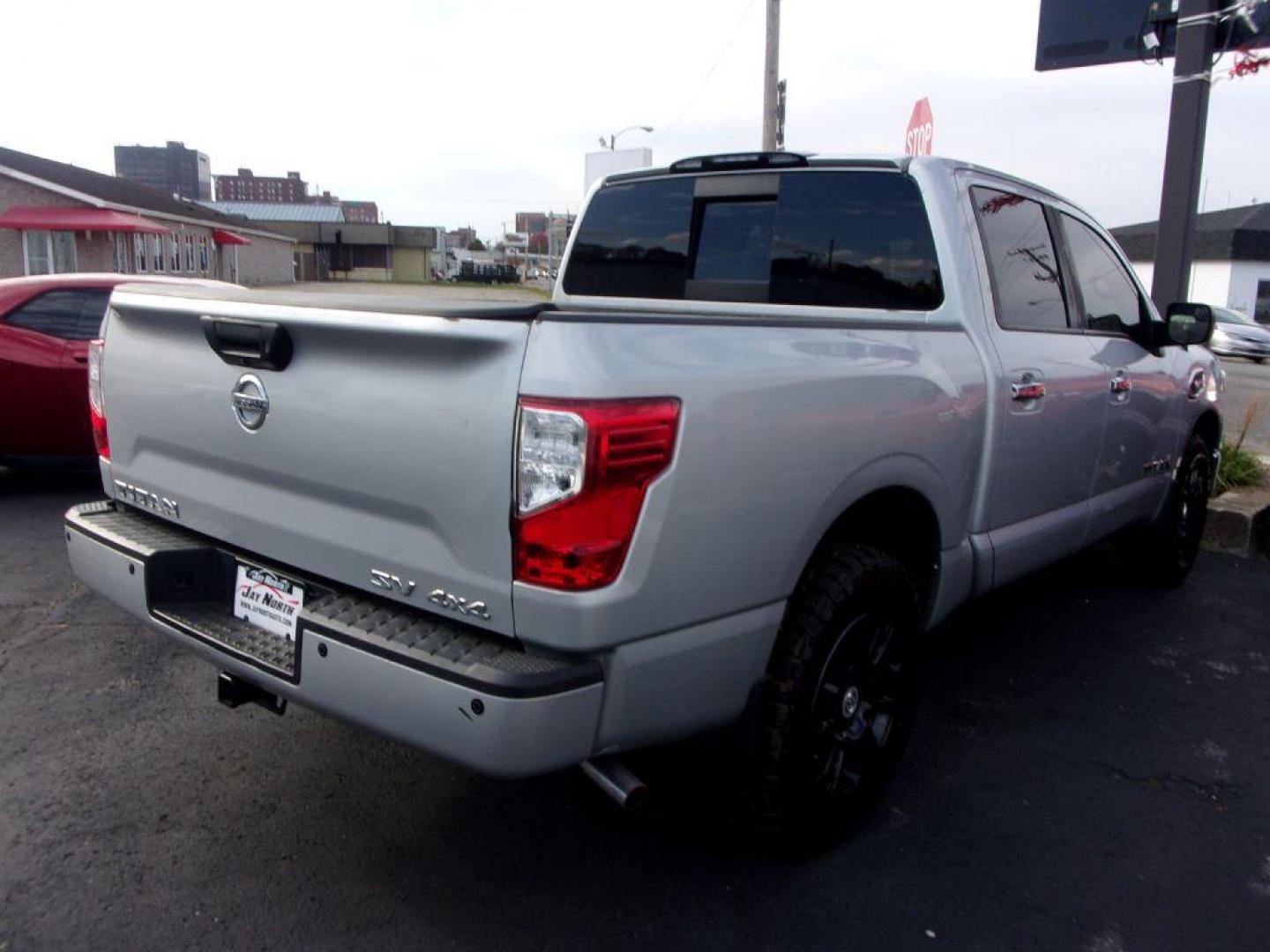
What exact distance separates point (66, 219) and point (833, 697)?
2935 centimetres

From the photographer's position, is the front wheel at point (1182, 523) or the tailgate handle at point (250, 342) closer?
the tailgate handle at point (250, 342)

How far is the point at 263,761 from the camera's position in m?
3.37

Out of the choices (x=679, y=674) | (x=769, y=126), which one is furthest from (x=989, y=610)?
(x=769, y=126)

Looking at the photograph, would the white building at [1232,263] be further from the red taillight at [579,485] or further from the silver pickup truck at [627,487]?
the red taillight at [579,485]

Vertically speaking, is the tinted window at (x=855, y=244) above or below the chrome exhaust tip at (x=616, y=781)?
above

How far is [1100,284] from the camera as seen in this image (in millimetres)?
4504

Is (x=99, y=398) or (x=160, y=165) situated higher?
(x=160, y=165)

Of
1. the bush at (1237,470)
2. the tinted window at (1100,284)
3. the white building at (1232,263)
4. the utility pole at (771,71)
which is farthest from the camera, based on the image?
the white building at (1232,263)

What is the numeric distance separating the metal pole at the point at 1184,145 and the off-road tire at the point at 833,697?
433cm

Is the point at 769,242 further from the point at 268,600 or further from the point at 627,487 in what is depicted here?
the point at 268,600

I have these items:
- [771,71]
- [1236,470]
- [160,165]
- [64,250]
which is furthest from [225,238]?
[160,165]

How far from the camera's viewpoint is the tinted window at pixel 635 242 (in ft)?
13.6

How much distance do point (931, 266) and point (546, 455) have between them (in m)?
1.92

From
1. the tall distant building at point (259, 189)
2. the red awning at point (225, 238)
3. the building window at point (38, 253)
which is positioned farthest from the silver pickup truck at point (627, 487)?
the tall distant building at point (259, 189)
